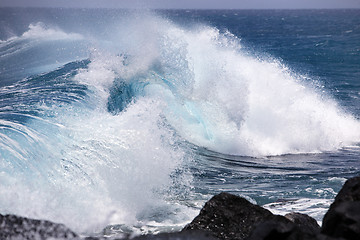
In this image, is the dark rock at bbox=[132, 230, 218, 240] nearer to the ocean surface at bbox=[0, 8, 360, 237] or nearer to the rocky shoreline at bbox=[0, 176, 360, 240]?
the rocky shoreline at bbox=[0, 176, 360, 240]

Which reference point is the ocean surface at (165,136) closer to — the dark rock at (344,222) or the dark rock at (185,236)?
the dark rock at (185,236)

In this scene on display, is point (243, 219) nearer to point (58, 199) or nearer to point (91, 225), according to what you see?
point (91, 225)

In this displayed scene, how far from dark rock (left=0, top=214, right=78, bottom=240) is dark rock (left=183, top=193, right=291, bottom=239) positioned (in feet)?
4.21

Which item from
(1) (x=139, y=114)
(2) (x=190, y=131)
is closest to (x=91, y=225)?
(1) (x=139, y=114)

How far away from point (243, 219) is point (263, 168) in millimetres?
4119

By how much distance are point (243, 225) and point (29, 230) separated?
86.2 inches

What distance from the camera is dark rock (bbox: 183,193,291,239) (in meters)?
4.25

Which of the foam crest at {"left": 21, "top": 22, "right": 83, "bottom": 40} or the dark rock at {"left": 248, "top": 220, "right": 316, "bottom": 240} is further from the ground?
the foam crest at {"left": 21, "top": 22, "right": 83, "bottom": 40}

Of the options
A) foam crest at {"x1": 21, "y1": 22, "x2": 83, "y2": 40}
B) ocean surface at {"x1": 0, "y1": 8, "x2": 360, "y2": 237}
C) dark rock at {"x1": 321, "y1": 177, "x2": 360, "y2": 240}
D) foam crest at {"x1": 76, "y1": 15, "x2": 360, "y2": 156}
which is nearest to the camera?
dark rock at {"x1": 321, "y1": 177, "x2": 360, "y2": 240}

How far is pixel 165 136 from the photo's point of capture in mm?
8008

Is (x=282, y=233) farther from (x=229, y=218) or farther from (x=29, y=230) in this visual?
(x=29, y=230)

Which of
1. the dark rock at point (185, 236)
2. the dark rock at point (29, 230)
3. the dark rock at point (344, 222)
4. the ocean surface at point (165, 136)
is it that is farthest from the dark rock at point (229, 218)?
the dark rock at point (29, 230)

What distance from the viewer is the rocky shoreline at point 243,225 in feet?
10.5

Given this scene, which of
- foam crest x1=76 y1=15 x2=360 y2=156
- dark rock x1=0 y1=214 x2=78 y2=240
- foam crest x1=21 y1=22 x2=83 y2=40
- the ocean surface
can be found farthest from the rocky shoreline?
foam crest x1=21 y1=22 x2=83 y2=40
